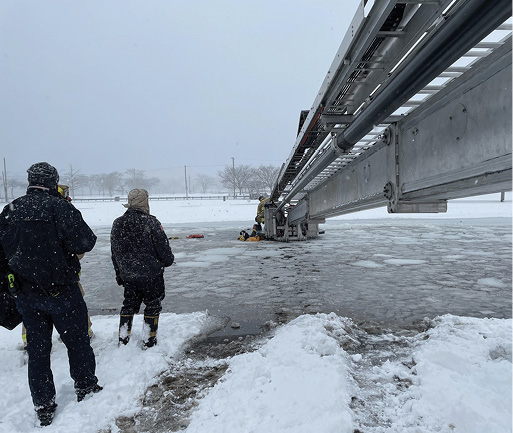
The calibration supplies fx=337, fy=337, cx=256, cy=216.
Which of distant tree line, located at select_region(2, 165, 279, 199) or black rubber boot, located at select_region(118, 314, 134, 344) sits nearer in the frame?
black rubber boot, located at select_region(118, 314, 134, 344)

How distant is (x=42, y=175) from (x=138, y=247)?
1179 millimetres

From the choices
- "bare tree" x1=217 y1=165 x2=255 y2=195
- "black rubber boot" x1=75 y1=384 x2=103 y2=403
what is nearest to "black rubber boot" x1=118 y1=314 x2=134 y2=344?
"black rubber boot" x1=75 y1=384 x2=103 y2=403

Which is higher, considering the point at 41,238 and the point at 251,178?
the point at 251,178

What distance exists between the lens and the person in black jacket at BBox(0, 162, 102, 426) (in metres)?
2.50

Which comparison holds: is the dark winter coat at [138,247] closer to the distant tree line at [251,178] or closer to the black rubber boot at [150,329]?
the black rubber boot at [150,329]

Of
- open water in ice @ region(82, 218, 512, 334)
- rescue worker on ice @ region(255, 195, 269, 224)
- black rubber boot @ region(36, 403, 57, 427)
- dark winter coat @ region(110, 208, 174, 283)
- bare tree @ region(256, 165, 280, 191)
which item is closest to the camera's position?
black rubber boot @ region(36, 403, 57, 427)

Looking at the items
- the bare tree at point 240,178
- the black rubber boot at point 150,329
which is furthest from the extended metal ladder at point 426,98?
the bare tree at point 240,178

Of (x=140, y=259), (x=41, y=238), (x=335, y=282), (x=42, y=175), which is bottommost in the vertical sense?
(x=335, y=282)

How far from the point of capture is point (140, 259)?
3523 mm

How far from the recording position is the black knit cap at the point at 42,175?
265 cm

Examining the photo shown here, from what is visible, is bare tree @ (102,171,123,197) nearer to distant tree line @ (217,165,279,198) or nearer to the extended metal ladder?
distant tree line @ (217,165,279,198)

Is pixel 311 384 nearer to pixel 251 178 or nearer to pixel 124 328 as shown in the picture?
pixel 124 328

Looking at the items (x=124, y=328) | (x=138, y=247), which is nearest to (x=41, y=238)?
(x=138, y=247)

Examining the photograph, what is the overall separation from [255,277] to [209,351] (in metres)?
3.48
